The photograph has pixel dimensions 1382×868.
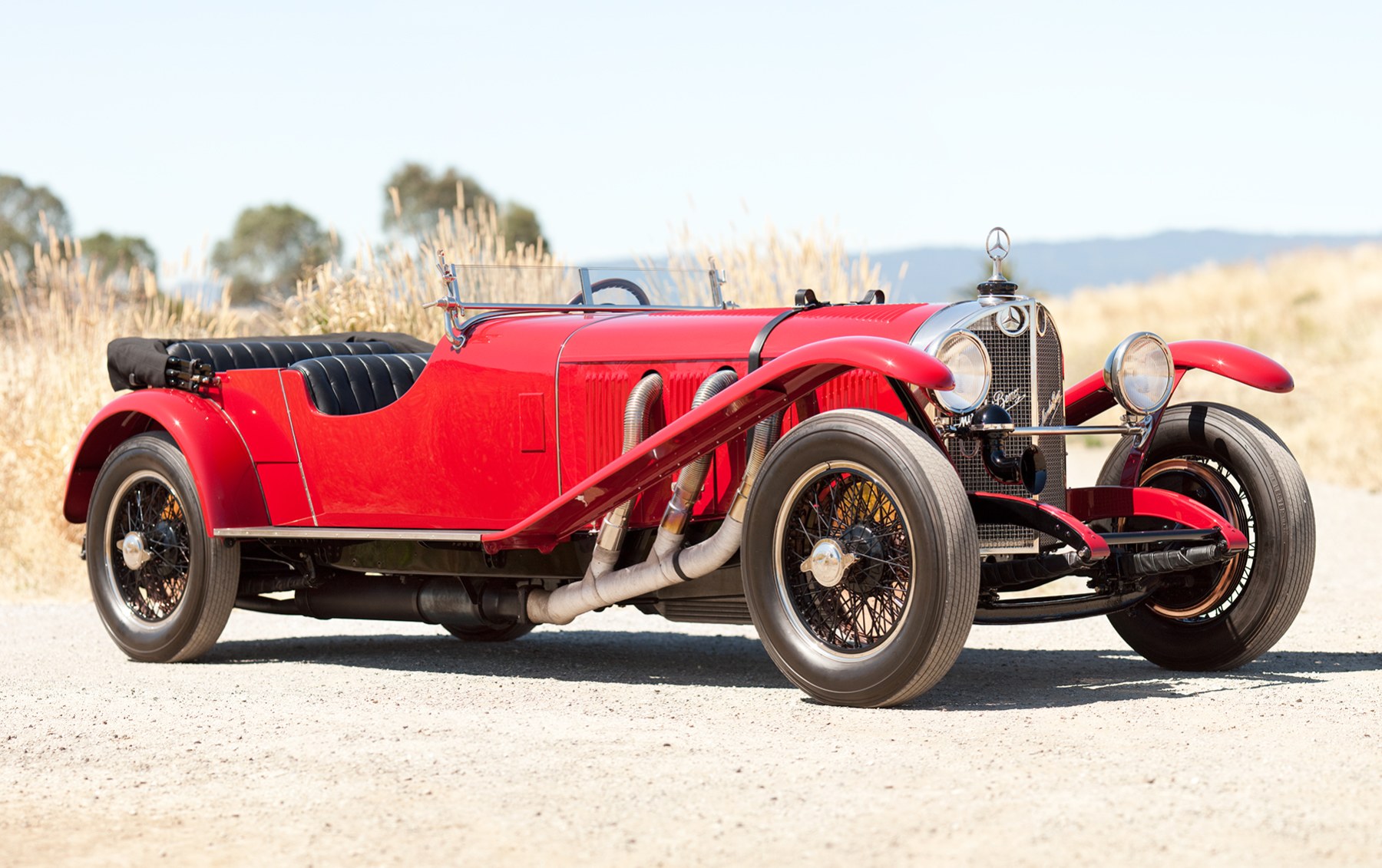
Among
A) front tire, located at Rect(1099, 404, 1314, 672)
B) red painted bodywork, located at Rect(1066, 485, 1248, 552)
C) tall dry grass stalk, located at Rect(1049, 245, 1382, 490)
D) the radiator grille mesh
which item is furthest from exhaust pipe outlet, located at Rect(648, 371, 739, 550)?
tall dry grass stalk, located at Rect(1049, 245, 1382, 490)

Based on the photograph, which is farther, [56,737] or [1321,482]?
[1321,482]

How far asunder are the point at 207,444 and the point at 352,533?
0.81 meters

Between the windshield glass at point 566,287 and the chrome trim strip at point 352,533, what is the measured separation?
0.96 m

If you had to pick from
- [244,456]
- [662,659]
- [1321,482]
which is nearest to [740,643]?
[662,659]

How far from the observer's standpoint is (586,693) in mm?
5852

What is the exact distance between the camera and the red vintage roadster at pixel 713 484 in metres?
5.24

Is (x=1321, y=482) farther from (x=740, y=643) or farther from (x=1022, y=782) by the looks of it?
(x=1022, y=782)

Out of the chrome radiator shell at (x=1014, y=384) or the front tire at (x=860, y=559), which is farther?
the chrome radiator shell at (x=1014, y=384)

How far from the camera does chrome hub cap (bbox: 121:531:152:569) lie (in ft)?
23.6

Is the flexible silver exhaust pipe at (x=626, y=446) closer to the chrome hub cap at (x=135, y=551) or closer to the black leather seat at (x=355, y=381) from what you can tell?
the black leather seat at (x=355, y=381)

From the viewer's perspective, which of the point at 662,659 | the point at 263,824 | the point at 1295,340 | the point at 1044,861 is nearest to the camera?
the point at 1044,861

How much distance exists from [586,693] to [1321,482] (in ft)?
39.5

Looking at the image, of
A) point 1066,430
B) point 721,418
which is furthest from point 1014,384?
point 721,418

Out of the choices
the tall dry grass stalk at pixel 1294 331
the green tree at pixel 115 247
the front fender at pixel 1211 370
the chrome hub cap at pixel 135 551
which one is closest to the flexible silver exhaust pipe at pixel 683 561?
the front fender at pixel 1211 370
